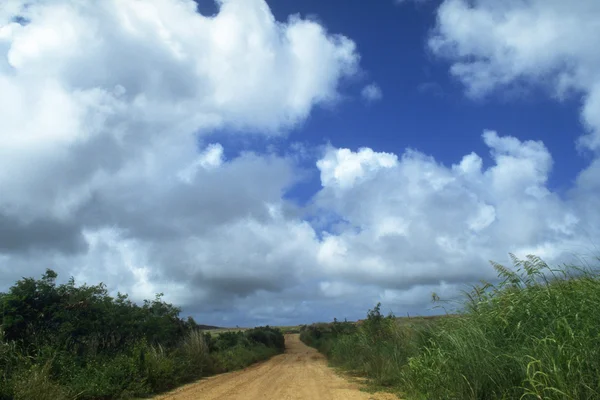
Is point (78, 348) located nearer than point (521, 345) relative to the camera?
No

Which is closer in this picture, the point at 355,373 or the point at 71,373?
the point at 71,373

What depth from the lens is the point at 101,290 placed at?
64.5 feet

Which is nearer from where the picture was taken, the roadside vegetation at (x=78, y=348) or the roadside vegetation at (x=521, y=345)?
the roadside vegetation at (x=521, y=345)

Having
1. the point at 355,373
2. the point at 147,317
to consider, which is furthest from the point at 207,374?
the point at 355,373

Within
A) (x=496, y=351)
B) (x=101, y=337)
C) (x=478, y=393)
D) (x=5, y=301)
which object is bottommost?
(x=478, y=393)

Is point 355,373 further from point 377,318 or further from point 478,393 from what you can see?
point 478,393

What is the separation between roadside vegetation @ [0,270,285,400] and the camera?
12727 mm

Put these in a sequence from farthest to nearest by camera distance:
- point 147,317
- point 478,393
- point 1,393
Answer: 1. point 147,317
2. point 1,393
3. point 478,393

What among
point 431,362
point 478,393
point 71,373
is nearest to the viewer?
point 478,393

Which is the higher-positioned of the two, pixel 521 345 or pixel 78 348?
pixel 78 348

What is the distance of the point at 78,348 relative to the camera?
17.0 meters

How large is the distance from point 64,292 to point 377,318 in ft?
52.0

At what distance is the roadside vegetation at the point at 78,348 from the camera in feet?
41.8

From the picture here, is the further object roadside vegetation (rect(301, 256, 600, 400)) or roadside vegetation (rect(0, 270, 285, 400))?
roadside vegetation (rect(0, 270, 285, 400))
